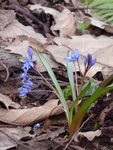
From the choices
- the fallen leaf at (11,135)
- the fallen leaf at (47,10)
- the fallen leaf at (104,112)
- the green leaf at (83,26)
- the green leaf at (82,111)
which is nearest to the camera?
the green leaf at (82,111)

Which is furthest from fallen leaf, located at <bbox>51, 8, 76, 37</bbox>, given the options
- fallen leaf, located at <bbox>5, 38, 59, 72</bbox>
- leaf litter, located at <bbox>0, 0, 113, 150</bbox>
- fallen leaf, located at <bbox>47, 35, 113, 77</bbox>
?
fallen leaf, located at <bbox>5, 38, 59, 72</bbox>

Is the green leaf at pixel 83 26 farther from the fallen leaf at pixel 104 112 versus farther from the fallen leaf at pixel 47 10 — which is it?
the fallen leaf at pixel 104 112

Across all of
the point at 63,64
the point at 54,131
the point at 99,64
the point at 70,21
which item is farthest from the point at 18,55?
the point at 70,21

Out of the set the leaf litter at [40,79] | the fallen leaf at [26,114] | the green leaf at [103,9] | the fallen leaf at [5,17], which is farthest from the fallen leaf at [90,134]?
the green leaf at [103,9]

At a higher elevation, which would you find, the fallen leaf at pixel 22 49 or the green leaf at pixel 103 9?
the fallen leaf at pixel 22 49

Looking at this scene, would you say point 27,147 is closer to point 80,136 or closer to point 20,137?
point 20,137

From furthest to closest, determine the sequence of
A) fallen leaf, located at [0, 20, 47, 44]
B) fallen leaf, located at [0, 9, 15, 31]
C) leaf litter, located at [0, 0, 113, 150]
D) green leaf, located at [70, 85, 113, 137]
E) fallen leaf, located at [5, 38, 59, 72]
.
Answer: fallen leaf, located at [0, 9, 15, 31]
fallen leaf, located at [0, 20, 47, 44]
fallen leaf, located at [5, 38, 59, 72]
leaf litter, located at [0, 0, 113, 150]
green leaf, located at [70, 85, 113, 137]

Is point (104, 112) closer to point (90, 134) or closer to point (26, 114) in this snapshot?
point (90, 134)

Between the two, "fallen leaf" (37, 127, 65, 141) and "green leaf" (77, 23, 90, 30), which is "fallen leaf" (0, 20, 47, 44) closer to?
"green leaf" (77, 23, 90, 30)
